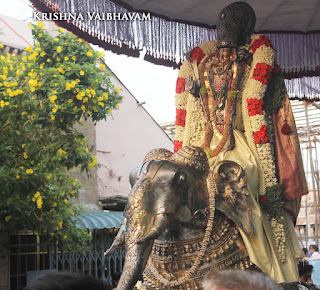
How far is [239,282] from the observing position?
1.30 meters

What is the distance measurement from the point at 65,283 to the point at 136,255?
105cm

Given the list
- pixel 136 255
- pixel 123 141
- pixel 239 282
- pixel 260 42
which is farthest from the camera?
pixel 123 141

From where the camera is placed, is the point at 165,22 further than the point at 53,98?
No

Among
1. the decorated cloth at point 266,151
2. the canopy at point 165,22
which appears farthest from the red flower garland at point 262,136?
the canopy at point 165,22

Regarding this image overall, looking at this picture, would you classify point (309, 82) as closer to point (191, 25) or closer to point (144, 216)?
point (191, 25)

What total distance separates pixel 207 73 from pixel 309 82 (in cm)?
276

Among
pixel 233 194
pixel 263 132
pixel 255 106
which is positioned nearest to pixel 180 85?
pixel 255 106

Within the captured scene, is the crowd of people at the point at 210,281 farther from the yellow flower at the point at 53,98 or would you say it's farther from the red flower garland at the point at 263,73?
the yellow flower at the point at 53,98

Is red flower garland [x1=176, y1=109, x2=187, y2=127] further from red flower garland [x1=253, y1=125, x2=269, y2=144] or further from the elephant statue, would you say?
the elephant statue

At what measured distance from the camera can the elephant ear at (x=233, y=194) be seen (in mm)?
3119

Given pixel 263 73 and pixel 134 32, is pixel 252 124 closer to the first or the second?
pixel 263 73

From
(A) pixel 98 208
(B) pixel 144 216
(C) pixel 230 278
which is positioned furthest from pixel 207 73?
(A) pixel 98 208

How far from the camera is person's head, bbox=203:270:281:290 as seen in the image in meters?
1.29

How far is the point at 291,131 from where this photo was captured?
365 cm
